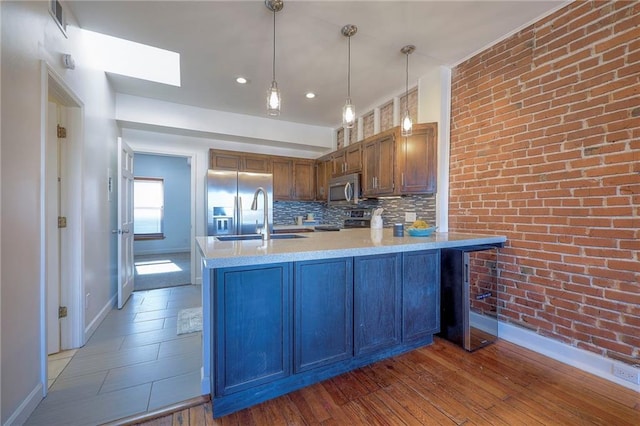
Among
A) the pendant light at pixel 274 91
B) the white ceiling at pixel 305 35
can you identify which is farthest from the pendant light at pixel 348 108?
the pendant light at pixel 274 91

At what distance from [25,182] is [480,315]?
3.57 meters

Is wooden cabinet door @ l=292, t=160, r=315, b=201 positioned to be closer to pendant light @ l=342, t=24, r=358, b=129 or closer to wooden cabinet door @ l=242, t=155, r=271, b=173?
wooden cabinet door @ l=242, t=155, r=271, b=173

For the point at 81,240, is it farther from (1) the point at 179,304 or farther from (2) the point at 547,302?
(2) the point at 547,302

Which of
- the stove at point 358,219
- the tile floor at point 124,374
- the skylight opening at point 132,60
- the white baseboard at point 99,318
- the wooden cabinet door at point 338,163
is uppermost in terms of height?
the skylight opening at point 132,60

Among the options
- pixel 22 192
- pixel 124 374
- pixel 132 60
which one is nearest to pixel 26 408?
pixel 124 374

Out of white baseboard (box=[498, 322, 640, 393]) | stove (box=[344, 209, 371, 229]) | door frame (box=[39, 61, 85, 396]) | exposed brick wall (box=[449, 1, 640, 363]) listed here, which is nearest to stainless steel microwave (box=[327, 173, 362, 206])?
stove (box=[344, 209, 371, 229])

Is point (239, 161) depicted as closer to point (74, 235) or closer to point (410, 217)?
point (74, 235)

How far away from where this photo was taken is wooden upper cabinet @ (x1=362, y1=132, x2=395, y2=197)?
3.30 metres

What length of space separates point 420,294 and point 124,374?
2284 mm

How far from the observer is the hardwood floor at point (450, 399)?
1479 millimetres

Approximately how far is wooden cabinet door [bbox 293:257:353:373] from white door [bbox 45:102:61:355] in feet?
6.67

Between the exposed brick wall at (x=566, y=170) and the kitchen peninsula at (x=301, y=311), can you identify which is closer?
the kitchen peninsula at (x=301, y=311)

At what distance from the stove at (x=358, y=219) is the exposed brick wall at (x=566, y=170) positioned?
1.73 m

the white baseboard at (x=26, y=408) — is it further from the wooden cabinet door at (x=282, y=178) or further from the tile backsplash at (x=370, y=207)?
the wooden cabinet door at (x=282, y=178)
